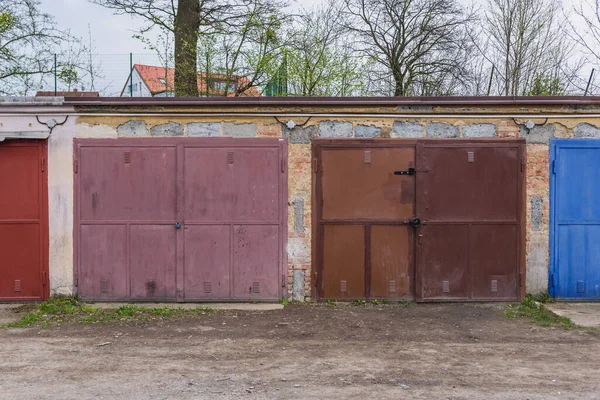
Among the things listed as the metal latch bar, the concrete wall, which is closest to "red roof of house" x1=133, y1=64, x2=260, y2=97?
the concrete wall

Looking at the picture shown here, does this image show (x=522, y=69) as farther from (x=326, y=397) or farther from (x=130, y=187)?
(x=326, y=397)

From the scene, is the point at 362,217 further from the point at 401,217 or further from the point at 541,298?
the point at 541,298

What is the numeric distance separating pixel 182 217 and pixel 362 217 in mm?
2613

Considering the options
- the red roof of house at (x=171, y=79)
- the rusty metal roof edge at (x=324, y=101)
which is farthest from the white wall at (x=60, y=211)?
the red roof of house at (x=171, y=79)

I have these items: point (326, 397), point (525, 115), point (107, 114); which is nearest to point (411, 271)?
point (525, 115)

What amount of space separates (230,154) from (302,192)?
1182 mm

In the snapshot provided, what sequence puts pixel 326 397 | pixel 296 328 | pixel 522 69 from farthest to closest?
pixel 522 69
pixel 296 328
pixel 326 397

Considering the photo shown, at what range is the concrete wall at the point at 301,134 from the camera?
8945 mm

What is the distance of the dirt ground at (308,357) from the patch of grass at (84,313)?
0.82 feet

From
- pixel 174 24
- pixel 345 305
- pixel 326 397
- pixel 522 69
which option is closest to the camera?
pixel 326 397

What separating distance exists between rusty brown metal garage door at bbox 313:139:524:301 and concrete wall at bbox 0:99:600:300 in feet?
0.56

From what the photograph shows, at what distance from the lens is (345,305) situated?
8836 mm

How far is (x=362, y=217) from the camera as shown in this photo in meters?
8.94

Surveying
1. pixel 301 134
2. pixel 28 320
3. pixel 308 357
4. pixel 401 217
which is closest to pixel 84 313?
pixel 28 320
